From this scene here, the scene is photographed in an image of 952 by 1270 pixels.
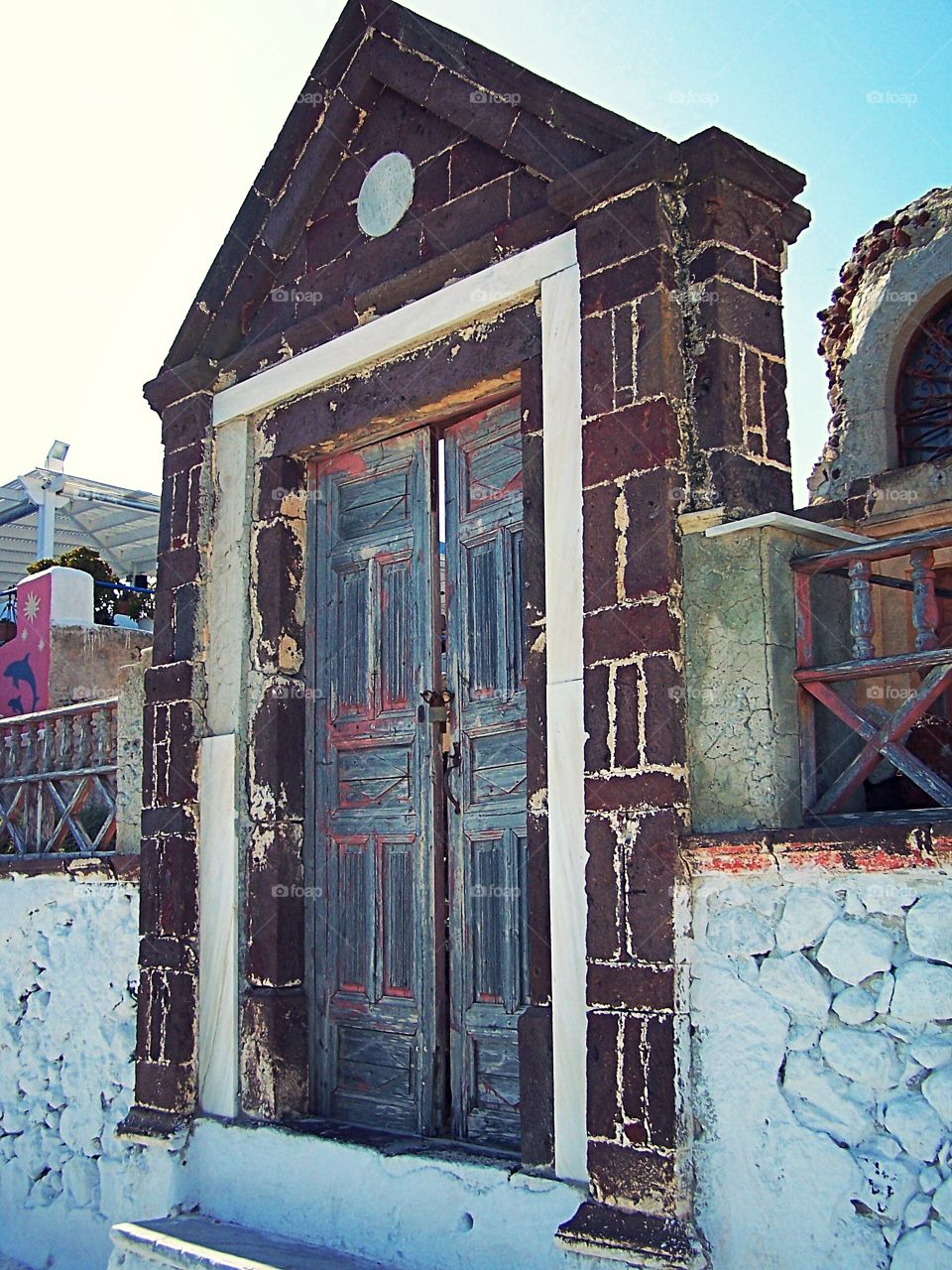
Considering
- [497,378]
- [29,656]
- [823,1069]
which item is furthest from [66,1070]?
[29,656]

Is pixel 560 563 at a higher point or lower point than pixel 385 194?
lower

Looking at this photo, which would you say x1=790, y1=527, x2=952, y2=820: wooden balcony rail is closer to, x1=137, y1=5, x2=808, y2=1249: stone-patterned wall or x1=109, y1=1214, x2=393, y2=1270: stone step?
x1=137, y1=5, x2=808, y2=1249: stone-patterned wall

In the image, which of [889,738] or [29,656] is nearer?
[889,738]

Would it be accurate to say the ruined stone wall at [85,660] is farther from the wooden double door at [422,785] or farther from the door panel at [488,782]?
the door panel at [488,782]

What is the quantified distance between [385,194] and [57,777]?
330 cm

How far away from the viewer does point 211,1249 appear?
4520mm

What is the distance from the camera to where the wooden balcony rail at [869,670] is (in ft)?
11.1

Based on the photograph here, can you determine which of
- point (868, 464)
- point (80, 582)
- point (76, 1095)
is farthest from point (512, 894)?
point (80, 582)

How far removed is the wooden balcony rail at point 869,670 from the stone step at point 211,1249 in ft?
7.40

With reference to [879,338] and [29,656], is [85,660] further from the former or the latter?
[879,338]

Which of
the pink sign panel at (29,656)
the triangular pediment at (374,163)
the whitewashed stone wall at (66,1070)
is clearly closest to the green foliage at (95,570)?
the pink sign panel at (29,656)

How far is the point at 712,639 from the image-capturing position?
3.86m

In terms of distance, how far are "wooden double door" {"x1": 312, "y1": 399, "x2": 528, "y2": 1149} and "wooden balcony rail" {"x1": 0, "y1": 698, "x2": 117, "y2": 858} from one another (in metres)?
1.53

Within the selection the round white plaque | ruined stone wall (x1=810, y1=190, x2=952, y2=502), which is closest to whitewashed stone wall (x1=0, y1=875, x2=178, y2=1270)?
the round white plaque
